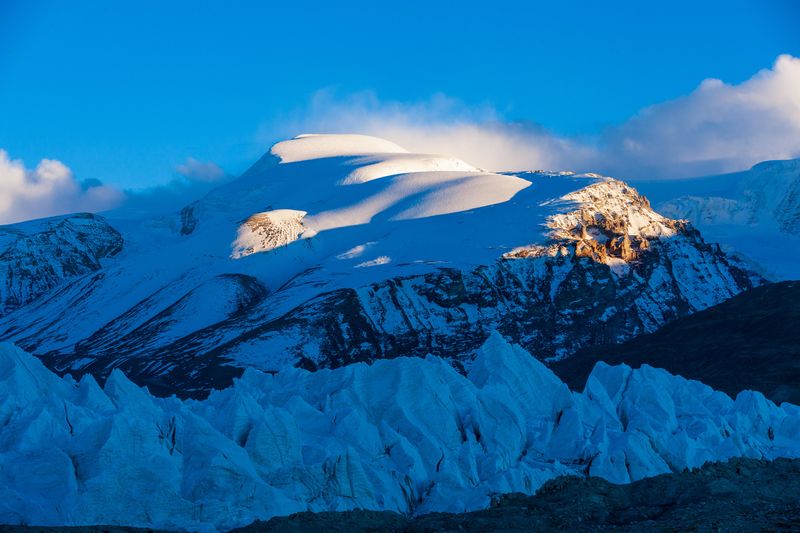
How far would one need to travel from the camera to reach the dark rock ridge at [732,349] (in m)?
123

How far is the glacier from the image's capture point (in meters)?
44.6

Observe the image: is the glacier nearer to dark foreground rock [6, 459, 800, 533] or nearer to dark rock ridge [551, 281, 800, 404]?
dark foreground rock [6, 459, 800, 533]

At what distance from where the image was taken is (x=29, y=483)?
44531mm

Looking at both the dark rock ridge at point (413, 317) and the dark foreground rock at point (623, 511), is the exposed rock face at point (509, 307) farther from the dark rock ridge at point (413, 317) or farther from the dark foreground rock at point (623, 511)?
the dark foreground rock at point (623, 511)

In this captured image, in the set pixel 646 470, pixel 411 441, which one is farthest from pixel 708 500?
pixel 411 441

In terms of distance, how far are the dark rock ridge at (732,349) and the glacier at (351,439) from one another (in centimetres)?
4340

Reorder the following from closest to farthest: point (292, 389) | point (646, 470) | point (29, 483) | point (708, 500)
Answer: point (708, 500), point (29, 483), point (646, 470), point (292, 389)

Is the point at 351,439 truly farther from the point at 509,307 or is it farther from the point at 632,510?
the point at 509,307

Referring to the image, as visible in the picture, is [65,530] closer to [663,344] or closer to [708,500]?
[708,500]

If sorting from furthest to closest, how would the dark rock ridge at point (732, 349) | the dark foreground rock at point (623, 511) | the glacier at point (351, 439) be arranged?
the dark rock ridge at point (732, 349) < the glacier at point (351, 439) < the dark foreground rock at point (623, 511)

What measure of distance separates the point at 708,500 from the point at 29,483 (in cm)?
2624

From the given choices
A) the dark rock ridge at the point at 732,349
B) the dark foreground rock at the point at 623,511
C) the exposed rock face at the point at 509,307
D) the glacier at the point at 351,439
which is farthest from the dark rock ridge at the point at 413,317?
the dark foreground rock at the point at 623,511

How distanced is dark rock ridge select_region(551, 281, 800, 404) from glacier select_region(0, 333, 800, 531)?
43404 millimetres

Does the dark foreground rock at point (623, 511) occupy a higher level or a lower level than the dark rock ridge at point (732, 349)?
higher
